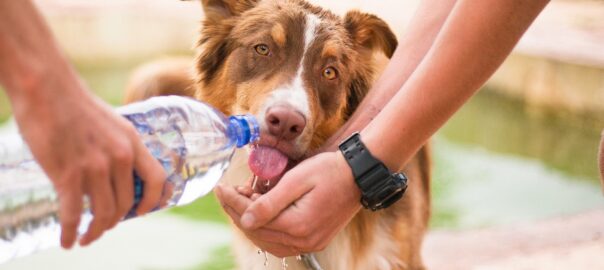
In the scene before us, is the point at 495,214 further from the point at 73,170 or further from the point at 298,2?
the point at 73,170

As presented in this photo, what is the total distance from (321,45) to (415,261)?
1.19 m

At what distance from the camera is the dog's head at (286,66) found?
2250 millimetres

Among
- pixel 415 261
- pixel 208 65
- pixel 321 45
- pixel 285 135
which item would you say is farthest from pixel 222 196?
pixel 415 261

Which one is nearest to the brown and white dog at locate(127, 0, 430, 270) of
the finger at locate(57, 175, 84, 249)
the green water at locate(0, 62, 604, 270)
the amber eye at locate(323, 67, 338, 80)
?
the amber eye at locate(323, 67, 338, 80)

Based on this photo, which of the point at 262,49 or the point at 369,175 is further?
the point at 262,49

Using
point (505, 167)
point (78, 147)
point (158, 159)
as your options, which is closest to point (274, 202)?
point (158, 159)

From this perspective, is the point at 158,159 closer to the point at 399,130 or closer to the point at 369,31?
the point at 399,130

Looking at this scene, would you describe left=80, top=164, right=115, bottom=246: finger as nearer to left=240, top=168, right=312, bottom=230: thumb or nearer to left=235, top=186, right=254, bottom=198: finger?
left=240, top=168, right=312, bottom=230: thumb

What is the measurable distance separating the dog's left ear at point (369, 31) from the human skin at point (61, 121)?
1.87 metres

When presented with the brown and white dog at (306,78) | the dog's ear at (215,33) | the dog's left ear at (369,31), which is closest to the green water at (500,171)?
the brown and white dog at (306,78)

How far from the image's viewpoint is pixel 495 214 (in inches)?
222

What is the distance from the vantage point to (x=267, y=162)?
2.23 meters

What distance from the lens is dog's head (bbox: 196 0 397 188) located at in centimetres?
225

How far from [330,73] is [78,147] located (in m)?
1.72
